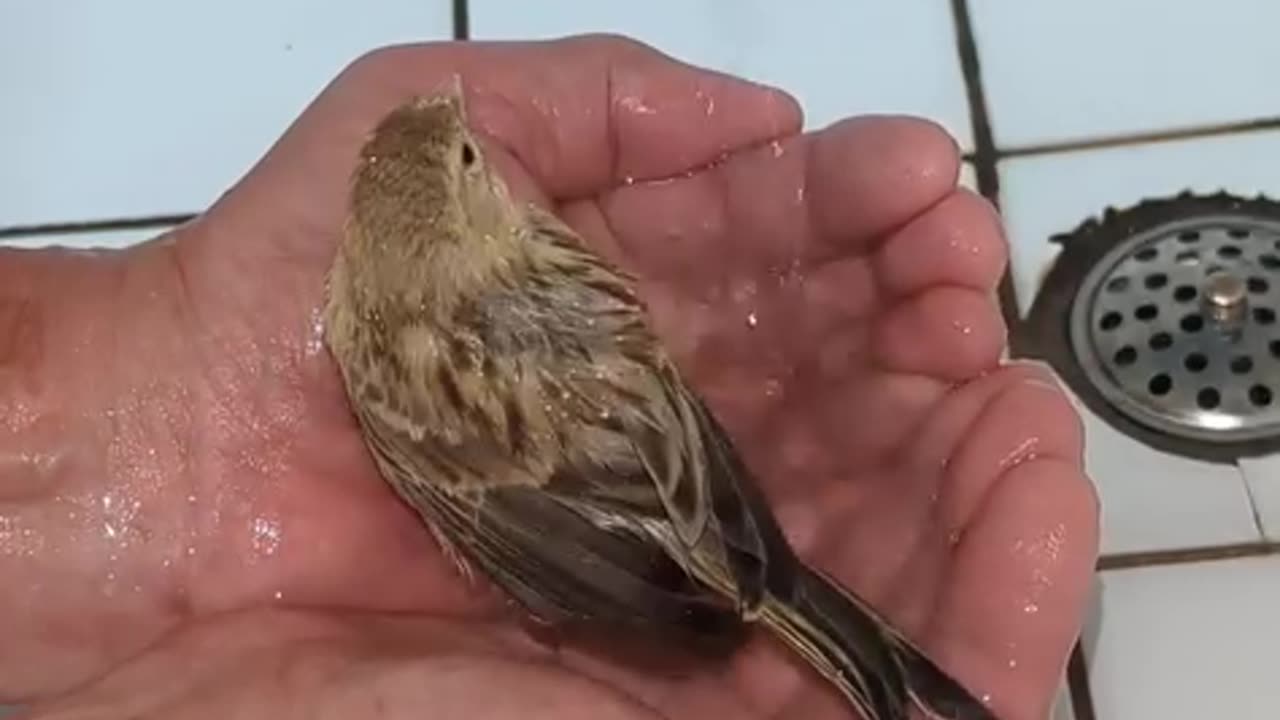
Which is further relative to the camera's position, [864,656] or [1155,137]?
[1155,137]

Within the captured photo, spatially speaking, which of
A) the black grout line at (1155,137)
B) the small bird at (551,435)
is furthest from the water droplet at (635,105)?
the black grout line at (1155,137)

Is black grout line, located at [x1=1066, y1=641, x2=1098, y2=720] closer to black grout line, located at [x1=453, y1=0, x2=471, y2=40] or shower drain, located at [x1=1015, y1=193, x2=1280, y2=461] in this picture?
shower drain, located at [x1=1015, y1=193, x2=1280, y2=461]

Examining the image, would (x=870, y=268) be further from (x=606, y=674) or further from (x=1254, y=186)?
(x=1254, y=186)

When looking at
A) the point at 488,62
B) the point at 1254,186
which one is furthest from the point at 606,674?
the point at 1254,186

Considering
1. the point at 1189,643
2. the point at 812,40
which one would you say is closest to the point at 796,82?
the point at 812,40

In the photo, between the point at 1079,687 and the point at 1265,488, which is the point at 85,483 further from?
the point at 1265,488

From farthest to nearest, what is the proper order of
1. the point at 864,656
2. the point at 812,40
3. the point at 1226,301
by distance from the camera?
1. the point at 812,40
2. the point at 1226,301
3. the point at 864,656

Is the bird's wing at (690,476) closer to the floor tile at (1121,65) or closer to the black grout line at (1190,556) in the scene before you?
the black grout line at (1190,556)
